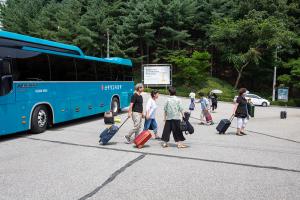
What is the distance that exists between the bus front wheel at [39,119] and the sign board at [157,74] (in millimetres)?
36190

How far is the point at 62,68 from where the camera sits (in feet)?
43.1

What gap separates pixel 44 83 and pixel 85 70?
132 inches

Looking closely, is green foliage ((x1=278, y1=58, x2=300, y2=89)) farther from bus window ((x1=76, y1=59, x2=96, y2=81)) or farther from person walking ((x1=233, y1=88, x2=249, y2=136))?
bus window ((x1=76, y1=59, x2=96, y2=81))

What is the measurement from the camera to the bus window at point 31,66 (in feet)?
35.1

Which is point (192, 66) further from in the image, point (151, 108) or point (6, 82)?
point (6, 82)

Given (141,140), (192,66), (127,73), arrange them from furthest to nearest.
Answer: (192,66)
(127,73)
(141,140)

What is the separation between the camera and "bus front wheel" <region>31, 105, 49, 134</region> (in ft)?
37.8

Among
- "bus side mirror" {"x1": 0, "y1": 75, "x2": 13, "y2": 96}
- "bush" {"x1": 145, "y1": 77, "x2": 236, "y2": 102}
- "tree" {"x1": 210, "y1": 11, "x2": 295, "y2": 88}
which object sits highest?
"tree" {"x1": 210, "y1": 11, "x2": 295, "y2": 88}

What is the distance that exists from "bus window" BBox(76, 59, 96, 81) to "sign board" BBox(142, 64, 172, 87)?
3214cm

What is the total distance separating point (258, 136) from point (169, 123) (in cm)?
488

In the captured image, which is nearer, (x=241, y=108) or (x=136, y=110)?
(x=136, y=110)

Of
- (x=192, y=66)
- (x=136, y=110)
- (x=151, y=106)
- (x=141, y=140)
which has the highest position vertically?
(x=192, y=66)

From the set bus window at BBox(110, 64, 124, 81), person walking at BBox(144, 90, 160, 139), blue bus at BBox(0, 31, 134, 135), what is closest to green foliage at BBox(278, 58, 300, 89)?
bus window at BBox(110, 64, 124, 81)

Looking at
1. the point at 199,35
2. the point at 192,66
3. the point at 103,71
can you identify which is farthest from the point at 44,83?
the point at 199,35
